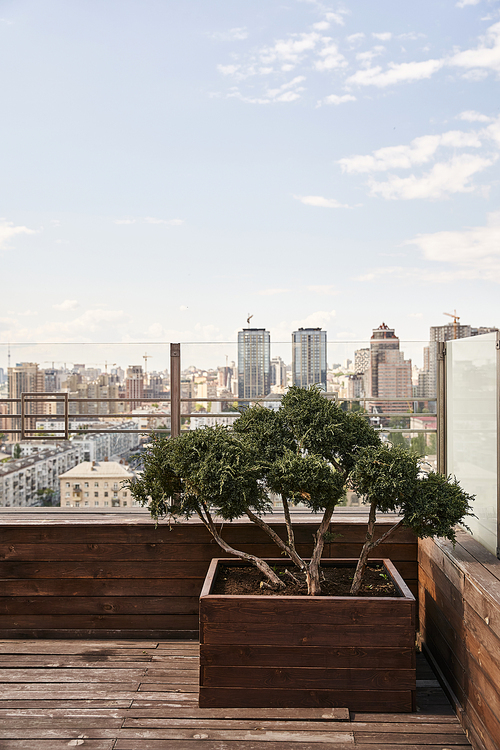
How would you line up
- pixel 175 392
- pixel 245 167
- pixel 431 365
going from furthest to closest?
pixel 245 167, pixel 175 392, pixel 431 365

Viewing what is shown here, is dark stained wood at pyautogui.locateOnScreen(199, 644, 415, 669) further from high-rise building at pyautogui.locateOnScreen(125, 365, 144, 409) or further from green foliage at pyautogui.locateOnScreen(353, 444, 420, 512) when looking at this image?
high-rise building at pyautogui.locateOnScreen(125, 365, 144, 409)

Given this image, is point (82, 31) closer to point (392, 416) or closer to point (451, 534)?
point (392, 416)

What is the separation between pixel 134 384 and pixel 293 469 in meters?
1.59

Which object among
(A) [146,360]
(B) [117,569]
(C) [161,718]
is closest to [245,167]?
(A) [146,360]

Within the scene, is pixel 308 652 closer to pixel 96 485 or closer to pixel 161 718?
pixel 161 718

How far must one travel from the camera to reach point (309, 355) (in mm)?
3439

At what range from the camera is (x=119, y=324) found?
989 cm

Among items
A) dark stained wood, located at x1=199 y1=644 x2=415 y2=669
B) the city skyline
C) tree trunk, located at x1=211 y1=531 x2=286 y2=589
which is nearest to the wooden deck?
dark stained wood, located at x1=199 y1=644 x2=415 y2=669

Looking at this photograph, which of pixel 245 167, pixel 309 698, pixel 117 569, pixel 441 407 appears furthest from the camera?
pixel 245 167

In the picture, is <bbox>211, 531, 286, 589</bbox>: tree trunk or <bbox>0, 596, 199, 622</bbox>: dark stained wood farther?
<bbox>0, 596, 199, 622</bbox>: dark stained wood

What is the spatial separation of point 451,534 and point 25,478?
258cm

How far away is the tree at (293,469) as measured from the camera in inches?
76.0

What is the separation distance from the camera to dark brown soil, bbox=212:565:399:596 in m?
2.08

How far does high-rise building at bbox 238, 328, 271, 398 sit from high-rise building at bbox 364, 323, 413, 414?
0.67 meters
